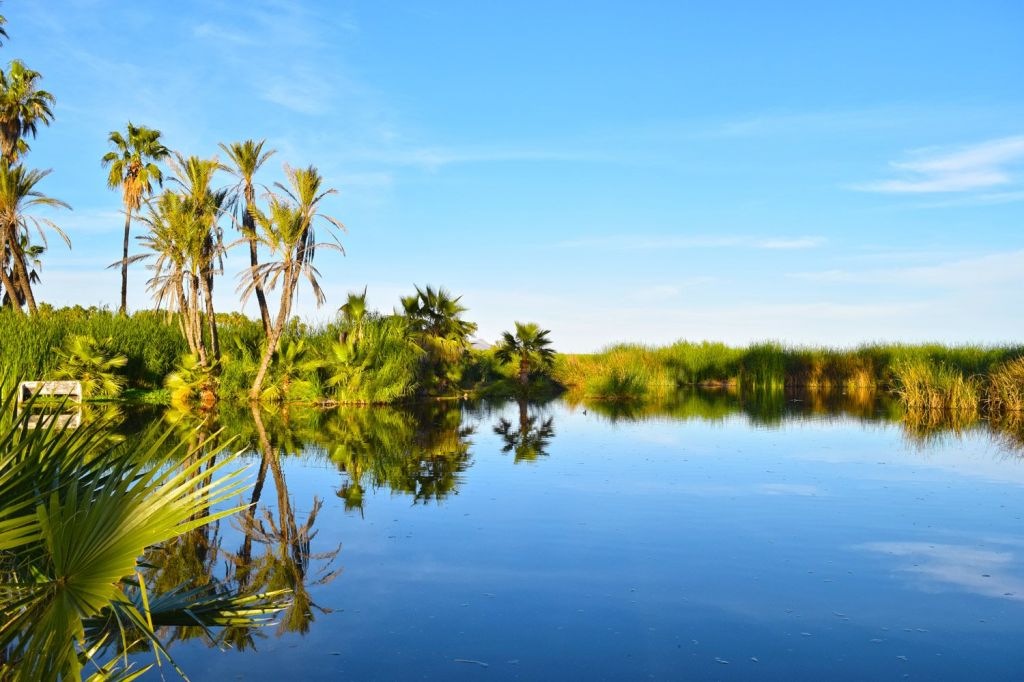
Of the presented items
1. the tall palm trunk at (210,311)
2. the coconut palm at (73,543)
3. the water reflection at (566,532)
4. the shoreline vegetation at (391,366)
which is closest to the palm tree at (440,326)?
the shoreline vegetation at (391,366)

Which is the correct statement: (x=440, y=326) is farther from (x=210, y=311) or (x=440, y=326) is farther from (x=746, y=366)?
(x=746, y=366)

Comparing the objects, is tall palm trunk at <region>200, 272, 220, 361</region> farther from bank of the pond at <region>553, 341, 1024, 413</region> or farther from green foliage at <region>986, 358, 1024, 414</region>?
green foliage at <region>986, 358, 1024, 414</region>

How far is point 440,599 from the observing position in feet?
21.2

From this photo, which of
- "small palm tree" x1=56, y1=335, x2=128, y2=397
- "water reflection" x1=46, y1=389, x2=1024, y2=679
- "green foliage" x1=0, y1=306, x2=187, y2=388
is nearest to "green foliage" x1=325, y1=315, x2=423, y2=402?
"small palm tree" x1=56, y1=335, x2=128, y2=397

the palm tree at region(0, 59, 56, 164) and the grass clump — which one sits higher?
the palm tree at region(0, 59, 56, 164)

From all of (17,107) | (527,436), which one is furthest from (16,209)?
(527,436)

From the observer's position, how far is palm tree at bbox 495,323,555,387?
36206mm

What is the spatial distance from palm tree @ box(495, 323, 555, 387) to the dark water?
810 inches

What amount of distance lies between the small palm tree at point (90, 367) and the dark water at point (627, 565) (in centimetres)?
1602

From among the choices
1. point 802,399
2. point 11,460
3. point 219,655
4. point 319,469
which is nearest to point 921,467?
point 319,469

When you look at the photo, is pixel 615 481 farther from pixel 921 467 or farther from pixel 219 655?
pixel 219 655

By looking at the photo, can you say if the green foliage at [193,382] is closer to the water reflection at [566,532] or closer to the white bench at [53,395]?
the white bench at [53,395]

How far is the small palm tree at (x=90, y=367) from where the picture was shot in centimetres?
2838

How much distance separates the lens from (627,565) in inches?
296
